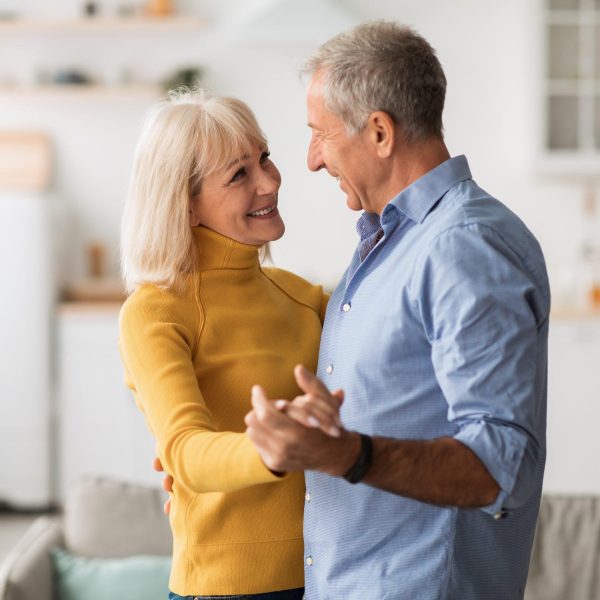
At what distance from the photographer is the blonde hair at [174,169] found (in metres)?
1.92

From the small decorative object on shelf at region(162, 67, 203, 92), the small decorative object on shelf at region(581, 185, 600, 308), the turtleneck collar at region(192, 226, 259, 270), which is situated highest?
the small decorative object on shelf at region(162, 67, 203, 92)

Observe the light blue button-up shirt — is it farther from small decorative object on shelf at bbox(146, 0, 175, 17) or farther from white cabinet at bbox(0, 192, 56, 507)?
small decorative object on shelf at bbox(146, 0, 175, 17)

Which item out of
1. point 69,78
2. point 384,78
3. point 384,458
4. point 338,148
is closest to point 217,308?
point 338,148

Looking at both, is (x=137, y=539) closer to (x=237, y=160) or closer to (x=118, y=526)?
(x=118, y=526)

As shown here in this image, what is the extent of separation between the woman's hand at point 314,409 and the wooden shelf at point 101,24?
485cm

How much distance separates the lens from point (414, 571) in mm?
1669

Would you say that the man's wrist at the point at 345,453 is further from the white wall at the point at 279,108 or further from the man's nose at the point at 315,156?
the white wall at the point at 279,108

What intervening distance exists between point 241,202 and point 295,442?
698 millimetres

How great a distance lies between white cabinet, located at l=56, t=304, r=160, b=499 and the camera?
18.6 ft

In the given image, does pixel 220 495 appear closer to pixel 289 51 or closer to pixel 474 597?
pixel 474 597

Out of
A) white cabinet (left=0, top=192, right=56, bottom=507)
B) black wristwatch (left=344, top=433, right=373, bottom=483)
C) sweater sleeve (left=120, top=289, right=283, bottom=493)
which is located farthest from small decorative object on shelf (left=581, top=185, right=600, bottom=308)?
black wristwatch (left=344, top=433, right=373, bottom=483)

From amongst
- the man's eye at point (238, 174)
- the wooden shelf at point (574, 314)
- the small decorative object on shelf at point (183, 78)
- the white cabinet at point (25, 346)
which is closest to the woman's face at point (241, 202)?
the man's eye at point (238, 174)

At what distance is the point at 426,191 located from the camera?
68.2 inches

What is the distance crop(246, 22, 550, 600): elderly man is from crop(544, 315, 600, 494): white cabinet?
12.3ft
